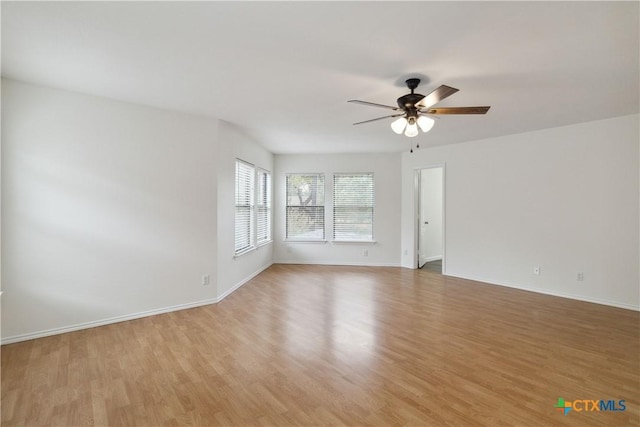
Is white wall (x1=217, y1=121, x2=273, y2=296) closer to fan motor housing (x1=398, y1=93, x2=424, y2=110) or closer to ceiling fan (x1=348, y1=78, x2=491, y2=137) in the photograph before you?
A: ceiling fan (x1=348, y1=78, x2=491, y2=137)

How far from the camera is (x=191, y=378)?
91.7 inches

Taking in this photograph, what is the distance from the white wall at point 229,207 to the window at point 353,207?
7.36 ft

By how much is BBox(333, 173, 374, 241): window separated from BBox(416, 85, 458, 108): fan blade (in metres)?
4.11

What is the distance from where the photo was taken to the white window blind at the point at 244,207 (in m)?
4.99

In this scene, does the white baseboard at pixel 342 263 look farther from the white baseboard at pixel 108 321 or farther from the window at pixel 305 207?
the white baseboard at pixel 108 321

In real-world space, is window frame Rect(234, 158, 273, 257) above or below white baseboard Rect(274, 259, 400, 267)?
above

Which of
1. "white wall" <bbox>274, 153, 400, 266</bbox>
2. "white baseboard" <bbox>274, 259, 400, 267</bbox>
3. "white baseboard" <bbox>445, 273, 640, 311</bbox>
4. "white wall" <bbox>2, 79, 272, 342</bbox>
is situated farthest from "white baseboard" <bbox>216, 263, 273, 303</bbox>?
"white baseboard" <bbox>445, 273, 640, 311</bbox>

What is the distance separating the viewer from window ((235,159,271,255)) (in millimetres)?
5050

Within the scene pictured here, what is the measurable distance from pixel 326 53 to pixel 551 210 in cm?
438

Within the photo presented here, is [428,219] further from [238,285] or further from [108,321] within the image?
[108,321]

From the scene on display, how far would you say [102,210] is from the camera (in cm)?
333

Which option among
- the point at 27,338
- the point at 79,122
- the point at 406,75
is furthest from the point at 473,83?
the point at 27,338

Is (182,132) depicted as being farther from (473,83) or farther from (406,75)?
(473,83)

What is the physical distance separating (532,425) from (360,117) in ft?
11.4
